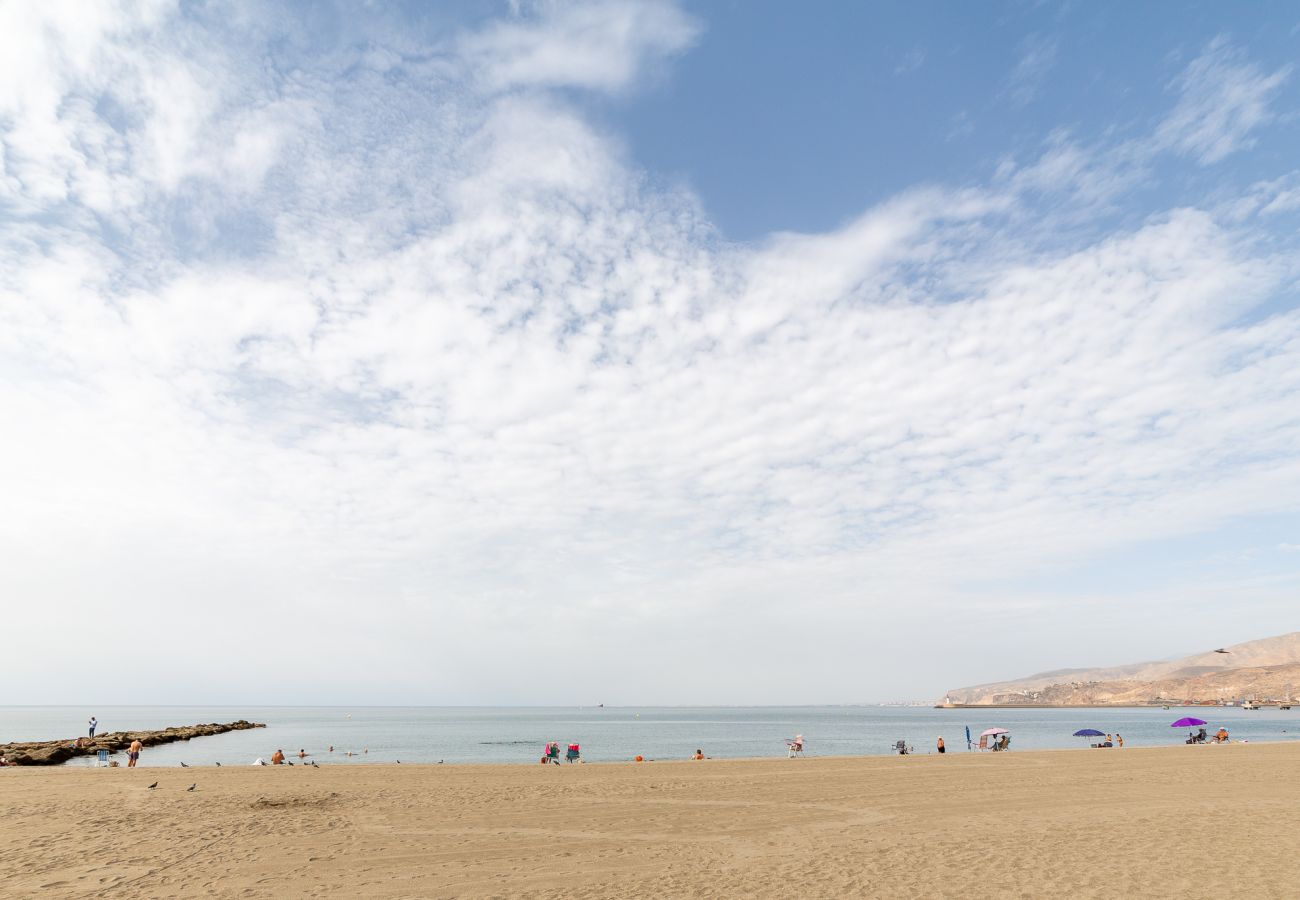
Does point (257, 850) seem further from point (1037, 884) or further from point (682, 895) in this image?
point (1037, 884)

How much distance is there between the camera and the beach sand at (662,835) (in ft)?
42.9

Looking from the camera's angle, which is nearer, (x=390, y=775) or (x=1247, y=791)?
(x=1247, y=791)

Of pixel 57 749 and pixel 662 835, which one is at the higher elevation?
pixel 57 749

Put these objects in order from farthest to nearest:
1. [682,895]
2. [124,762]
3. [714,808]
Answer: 1. [124,762]
2. [714,808]
3. [682,895]

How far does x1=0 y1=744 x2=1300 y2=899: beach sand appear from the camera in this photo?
13.1m

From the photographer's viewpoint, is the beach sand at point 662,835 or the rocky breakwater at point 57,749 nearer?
the beach sand at point 662,835

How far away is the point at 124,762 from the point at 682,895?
174 feet

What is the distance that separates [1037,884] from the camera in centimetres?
1281

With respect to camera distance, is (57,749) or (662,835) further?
(57,749)

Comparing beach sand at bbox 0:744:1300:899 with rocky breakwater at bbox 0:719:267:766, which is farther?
rocky breakwater at bbox 0:719:267:766

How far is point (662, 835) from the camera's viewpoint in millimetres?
17625

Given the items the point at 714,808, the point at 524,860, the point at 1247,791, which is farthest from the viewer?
the point at 1247,791

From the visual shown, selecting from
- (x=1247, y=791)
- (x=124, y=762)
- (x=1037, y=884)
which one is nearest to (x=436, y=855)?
(x=1037, y=884)

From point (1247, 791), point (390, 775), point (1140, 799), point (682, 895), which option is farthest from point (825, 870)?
point (390, 775)
